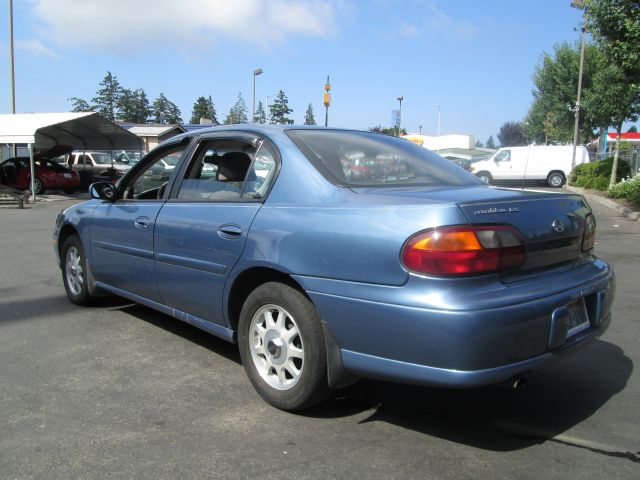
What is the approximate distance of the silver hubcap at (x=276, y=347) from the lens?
3221 mm

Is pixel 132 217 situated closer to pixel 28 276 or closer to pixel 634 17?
pixel 28 276

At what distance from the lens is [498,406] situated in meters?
3.43

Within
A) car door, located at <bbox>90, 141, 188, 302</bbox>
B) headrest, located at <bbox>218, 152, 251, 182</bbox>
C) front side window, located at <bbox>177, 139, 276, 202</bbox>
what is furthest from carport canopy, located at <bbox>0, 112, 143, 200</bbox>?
headrest, located at <bbox>218, 152, 251, 182</bbox>

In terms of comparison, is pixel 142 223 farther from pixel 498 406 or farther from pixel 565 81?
pixel 565 81

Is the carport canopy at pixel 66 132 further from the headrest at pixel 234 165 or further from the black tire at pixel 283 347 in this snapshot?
the black tire at pixel 283 347

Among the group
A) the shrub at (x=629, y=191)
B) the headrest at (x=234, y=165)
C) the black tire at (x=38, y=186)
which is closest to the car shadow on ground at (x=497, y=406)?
the headrest at (x=234, y=165)

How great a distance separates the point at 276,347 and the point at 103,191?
2532mm

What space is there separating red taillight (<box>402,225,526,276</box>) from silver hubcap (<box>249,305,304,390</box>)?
2.82 ft

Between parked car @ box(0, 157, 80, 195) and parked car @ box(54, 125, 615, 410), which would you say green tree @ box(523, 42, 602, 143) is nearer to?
parked car @ box(0, 157, 80, 195)

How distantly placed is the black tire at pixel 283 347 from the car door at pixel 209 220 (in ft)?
1.02

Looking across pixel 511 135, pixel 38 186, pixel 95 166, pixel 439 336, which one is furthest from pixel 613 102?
pixel 511 135

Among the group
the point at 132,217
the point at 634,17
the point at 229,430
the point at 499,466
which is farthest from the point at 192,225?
the point at 634,17

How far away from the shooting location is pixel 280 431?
307 centimetres

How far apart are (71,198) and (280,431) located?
65.8 feet
